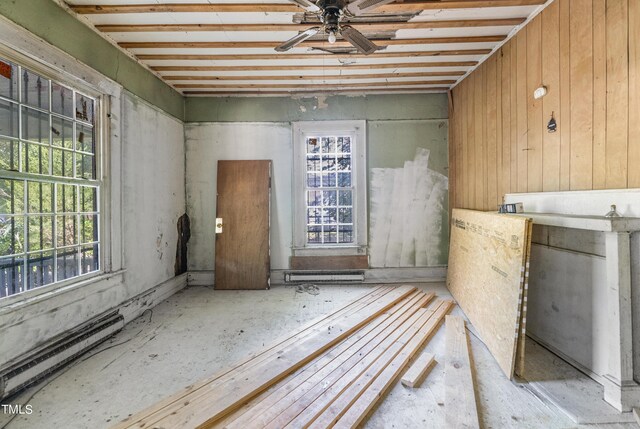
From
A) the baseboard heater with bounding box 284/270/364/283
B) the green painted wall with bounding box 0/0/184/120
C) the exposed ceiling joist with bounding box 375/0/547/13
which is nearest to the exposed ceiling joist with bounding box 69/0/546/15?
→ the exposed ceiling joist with bounding box 375/0/547/13

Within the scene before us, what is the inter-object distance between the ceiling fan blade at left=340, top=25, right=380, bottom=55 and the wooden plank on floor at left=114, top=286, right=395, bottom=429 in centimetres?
257

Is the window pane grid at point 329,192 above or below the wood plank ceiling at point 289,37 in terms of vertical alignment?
below

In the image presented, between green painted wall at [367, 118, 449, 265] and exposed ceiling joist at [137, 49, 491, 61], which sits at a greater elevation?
exposed ceiling joist at [137, 49, 491, 61]

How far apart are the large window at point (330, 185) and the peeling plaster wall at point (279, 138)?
0.14 meters

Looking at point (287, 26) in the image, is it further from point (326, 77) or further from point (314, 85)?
point (314, 85)

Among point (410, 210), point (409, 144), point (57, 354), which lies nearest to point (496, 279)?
point (410, 210)

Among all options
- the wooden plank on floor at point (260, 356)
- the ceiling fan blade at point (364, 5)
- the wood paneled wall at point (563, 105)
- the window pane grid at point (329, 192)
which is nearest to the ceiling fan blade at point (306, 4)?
the ceiling fan blade at point (364, 5)

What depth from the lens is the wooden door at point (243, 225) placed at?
3984mm

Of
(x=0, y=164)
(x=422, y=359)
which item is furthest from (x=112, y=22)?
(x=422, y=359)

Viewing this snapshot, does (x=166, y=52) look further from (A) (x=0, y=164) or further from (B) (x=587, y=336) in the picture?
(B) (x=587, y=336)

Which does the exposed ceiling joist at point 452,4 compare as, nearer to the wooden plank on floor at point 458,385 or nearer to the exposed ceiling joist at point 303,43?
the exposed ceiling joist at point 303,43

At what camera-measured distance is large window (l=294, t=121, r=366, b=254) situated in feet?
13.7

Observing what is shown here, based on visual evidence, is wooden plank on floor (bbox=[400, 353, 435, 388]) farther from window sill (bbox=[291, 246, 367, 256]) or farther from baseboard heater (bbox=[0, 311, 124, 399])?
baseboard heater (bbox=[0, 311, 124, 399])

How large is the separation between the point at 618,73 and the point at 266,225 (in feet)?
Result: 12.3
